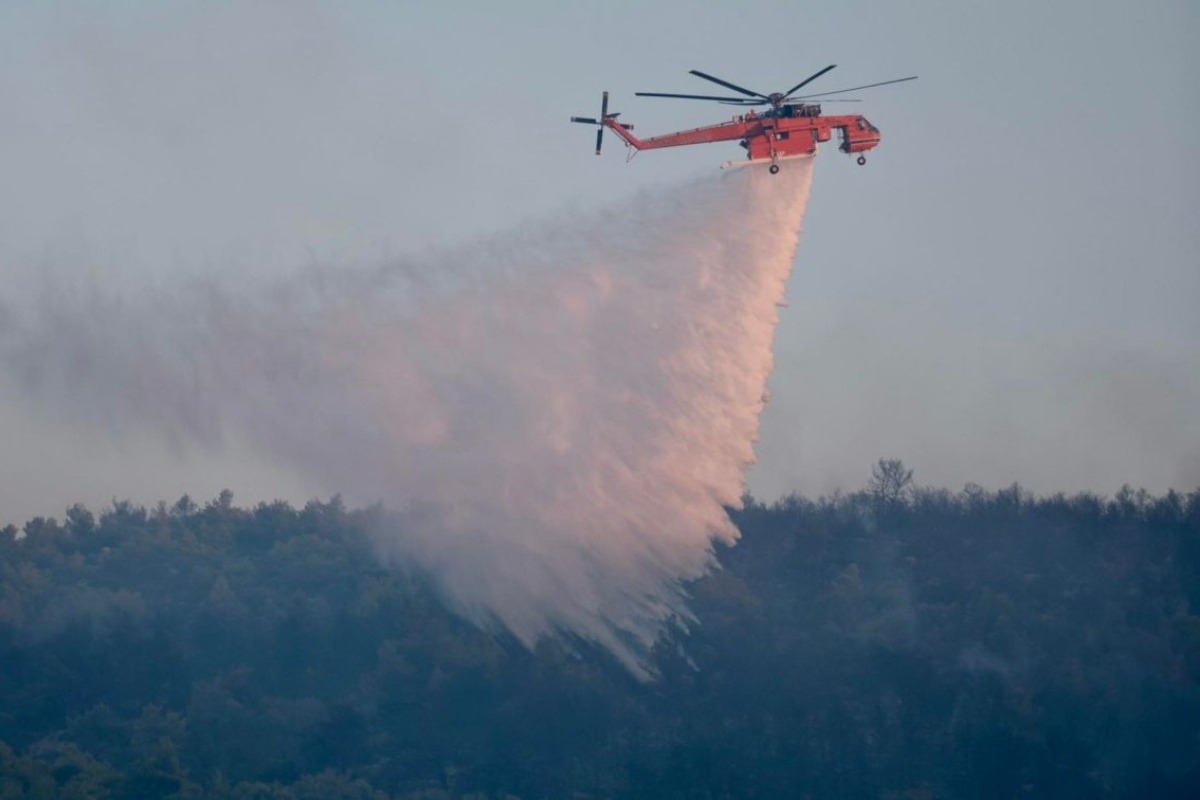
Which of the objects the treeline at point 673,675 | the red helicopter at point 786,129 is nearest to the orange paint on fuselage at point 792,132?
the red helicopter at point 786,129

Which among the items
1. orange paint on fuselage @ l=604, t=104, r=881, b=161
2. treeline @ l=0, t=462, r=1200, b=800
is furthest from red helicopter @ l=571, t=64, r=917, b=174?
treeline @ l=0, t=462, r=1200, b=800

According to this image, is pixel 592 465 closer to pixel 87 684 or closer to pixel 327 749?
pixel 327 749

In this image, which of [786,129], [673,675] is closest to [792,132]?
[786,129]

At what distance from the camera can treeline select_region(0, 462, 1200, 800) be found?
58.2 m

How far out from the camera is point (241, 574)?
3206 inches

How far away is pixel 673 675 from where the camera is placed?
65.7 meters

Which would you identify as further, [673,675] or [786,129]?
[673,675]

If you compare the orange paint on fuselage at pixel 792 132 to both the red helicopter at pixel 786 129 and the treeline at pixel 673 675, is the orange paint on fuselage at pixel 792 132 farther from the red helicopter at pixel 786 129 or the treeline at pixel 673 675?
the treeline at pixel 673 675

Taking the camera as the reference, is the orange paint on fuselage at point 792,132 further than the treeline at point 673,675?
No

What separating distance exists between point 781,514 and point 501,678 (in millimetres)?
26086

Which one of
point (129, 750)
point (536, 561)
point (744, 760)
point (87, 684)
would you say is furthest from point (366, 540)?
point (536, 561)

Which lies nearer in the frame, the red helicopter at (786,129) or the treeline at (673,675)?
the red helicopter at (786,129)

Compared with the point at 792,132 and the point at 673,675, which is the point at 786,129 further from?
the point at 673,675

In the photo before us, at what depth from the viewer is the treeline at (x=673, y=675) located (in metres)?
58.2
